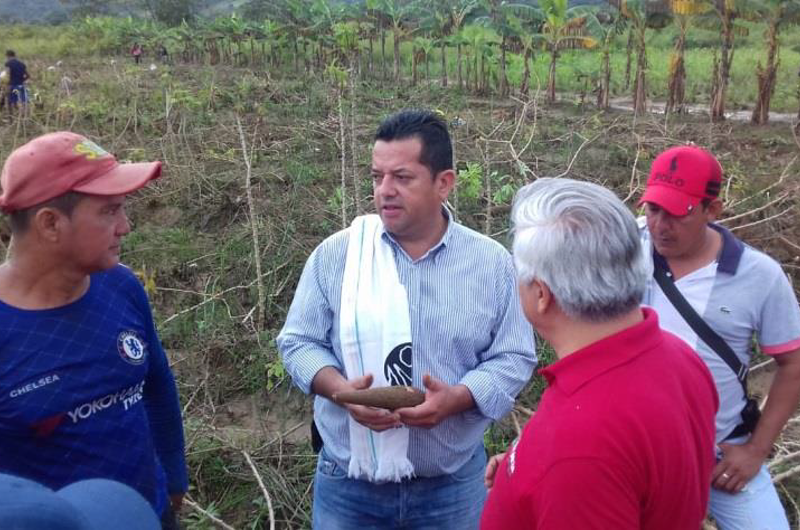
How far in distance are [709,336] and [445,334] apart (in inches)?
32.0

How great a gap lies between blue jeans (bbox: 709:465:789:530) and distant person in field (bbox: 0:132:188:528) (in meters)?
1.74

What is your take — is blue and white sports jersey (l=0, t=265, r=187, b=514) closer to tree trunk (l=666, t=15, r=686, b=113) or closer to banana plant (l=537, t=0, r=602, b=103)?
tree trunk (l=666, t=15, r=686, b=113)

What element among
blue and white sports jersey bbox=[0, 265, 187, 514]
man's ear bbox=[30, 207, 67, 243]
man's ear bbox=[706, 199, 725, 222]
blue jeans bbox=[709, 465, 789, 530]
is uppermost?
man's ear bbox=[30, 207, 67, 243]

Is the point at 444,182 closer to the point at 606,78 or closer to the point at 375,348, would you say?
the point at 375,348

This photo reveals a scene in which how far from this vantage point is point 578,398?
129 cm

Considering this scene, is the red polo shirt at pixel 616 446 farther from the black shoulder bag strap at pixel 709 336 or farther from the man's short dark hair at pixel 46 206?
the man's short dark hair at pixel 46 206

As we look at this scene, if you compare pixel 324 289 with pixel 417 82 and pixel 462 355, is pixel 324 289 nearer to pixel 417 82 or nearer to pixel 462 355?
pixel 462 355

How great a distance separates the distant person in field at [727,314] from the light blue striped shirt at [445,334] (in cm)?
50

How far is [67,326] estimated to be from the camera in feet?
5.64

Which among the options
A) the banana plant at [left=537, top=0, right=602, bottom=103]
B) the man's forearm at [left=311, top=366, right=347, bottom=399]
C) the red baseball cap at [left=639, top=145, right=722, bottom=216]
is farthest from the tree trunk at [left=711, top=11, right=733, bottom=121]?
the man's forearm at [left=311, top=366, right=347, bottom=399]

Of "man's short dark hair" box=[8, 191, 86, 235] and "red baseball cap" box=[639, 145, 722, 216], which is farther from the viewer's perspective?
"red baseball cap" box=[639, 145, 722, 216]

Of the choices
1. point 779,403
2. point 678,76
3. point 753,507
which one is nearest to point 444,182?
point 779,403

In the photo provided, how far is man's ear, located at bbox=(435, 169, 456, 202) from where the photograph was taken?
7.23 feet

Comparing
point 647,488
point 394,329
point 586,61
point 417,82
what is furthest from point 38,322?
point 586,61
